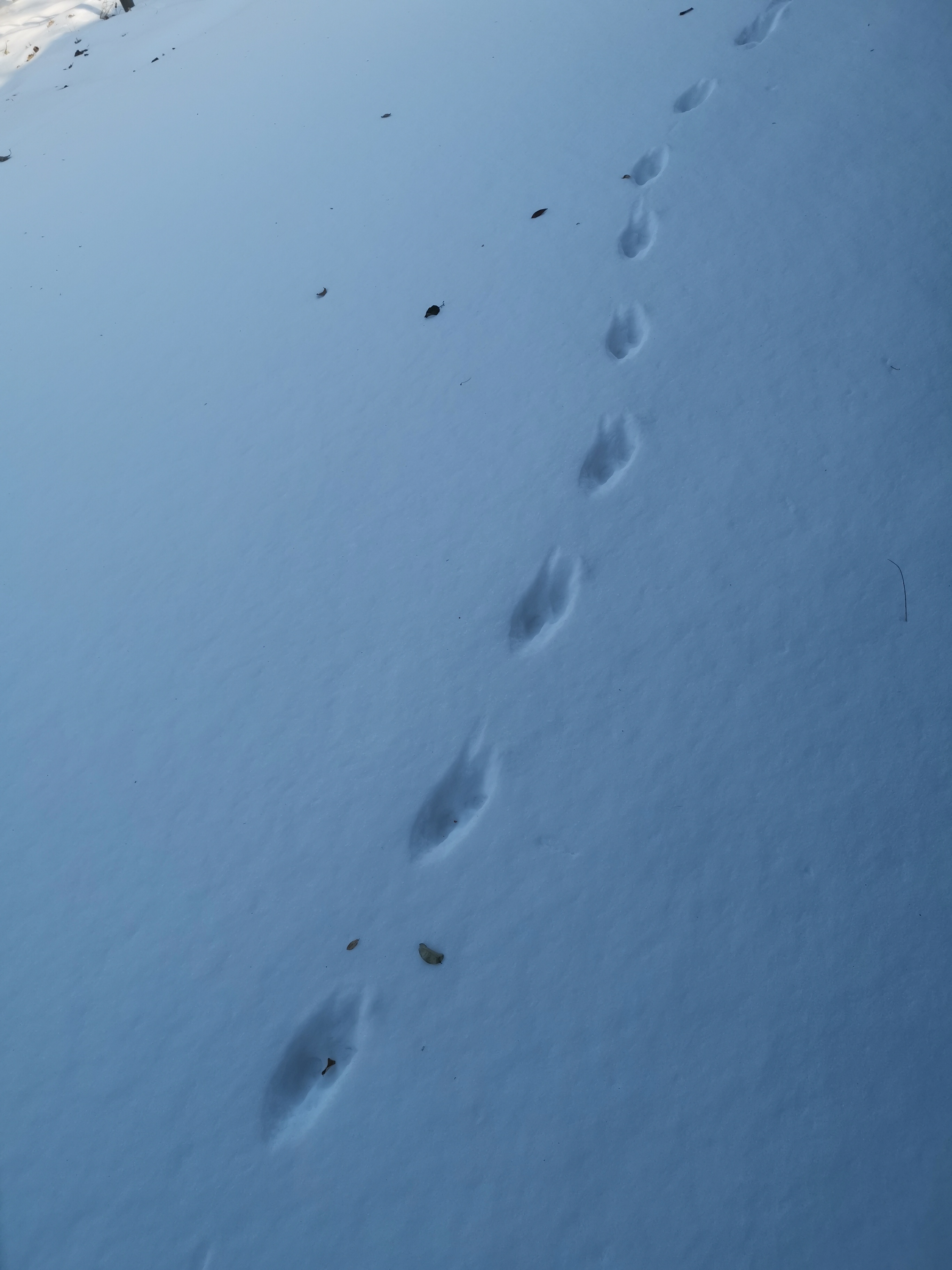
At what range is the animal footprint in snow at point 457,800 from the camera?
1230 mm

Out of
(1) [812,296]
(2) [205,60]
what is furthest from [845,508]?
(2) [205,60]

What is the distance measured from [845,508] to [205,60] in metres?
3.62

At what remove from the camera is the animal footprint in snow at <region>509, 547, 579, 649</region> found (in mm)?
1396

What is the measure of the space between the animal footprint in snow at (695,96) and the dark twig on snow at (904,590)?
4.97 ft

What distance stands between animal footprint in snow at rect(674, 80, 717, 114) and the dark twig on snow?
4.97ft

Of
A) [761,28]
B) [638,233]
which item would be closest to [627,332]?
[638,233]

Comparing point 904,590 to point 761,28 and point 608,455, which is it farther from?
point 761,28

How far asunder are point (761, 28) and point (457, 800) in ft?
7.70

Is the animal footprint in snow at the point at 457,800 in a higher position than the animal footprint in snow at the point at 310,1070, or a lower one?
higher

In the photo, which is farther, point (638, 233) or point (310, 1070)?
point (638, 233)

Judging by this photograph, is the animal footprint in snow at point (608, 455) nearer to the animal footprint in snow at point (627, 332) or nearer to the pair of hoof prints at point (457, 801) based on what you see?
the pair of hoof prints at point (457, 801)

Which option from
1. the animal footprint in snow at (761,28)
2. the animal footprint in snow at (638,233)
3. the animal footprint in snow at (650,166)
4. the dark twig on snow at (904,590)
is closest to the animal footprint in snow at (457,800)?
the dark twig on snow at (904,590)

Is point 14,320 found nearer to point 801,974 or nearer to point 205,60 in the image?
point 205,60

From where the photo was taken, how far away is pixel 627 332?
175 centimetres
